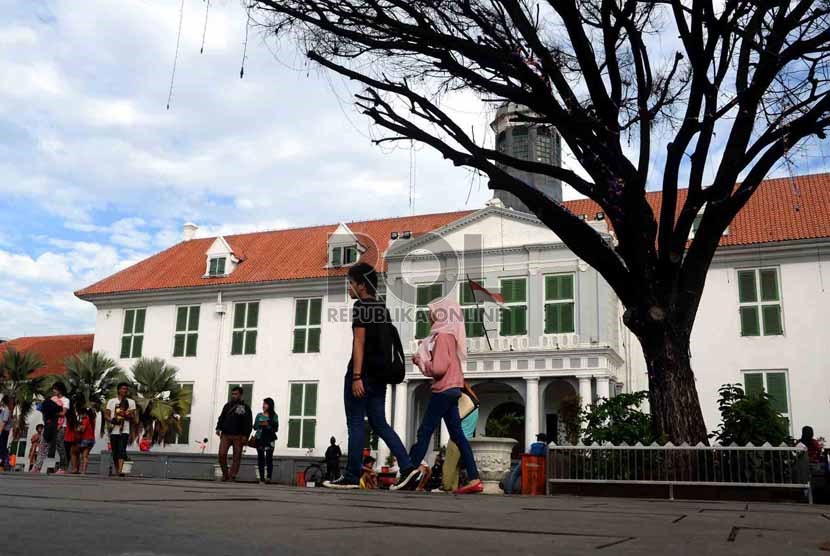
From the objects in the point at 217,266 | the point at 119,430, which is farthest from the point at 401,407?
the point at 119,430

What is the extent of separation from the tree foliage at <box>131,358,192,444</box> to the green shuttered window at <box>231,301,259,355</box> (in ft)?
8.55

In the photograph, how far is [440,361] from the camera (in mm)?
→ 7484

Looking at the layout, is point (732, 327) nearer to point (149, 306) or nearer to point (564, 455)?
point (564, 455)

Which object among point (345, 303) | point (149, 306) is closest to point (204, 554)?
point (345, 303)

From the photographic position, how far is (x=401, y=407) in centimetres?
2639

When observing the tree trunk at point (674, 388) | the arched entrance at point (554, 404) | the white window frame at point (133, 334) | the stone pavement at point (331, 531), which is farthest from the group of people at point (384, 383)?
the white window frame at point (133, 334)

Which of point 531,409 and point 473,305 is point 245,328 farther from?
point 531,409

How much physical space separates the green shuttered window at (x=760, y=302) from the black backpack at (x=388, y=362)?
65.7 ft

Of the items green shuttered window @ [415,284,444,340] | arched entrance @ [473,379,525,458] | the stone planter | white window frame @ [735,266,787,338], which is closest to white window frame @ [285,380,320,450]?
green shuttered window @ [415,284,444,340]

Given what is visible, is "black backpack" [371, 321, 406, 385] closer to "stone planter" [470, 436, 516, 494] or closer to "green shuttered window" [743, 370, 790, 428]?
"stone planter" [470, 436, 516, 494]

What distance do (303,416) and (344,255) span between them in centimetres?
652

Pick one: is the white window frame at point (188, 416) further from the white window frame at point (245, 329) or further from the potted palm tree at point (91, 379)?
the potted palm tree at point (91, 379)

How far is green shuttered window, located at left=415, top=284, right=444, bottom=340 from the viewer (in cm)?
2725

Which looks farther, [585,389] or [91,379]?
[91,379]
